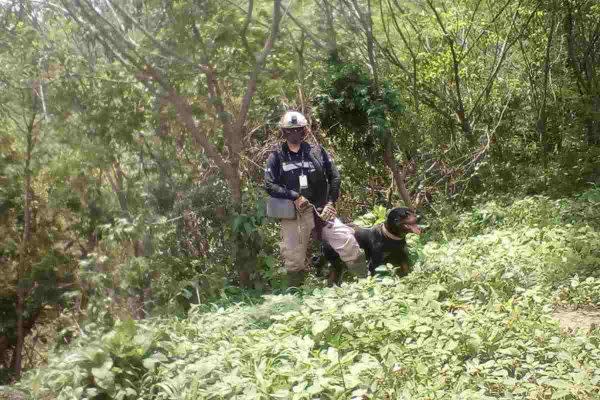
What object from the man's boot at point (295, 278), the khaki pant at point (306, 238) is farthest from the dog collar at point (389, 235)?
the man's boot at point (295, 278)

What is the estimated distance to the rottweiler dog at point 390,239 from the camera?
5637 millimetres

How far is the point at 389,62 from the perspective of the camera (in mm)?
11164

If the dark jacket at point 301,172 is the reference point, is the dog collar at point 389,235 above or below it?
below

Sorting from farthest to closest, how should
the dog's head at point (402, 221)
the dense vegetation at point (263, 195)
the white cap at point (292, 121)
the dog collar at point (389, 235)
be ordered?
the white cap at point (292, 121), the dog collar at point (389, 235), the dog's head at point (402, 221), the dense vegetation at point (263, 195)

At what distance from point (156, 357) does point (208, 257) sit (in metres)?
4.15

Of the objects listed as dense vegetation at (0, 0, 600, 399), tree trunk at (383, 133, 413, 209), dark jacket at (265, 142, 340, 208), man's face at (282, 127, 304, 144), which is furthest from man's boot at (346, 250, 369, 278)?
tree trunk at (383, 133, 413, 209)

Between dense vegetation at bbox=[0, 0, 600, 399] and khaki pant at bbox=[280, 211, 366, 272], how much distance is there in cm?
39

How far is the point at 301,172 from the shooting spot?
5988 mm

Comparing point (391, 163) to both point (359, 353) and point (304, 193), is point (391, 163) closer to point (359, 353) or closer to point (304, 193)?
point (304, 193)

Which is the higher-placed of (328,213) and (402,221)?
(328,213)

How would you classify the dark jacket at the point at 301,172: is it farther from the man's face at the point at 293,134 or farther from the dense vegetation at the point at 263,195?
the dense vegetation at the point at 263,195

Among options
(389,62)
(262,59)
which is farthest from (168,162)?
(389,62)

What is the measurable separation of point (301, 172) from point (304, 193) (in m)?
0.21

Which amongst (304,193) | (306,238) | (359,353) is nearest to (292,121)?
(304,193)
